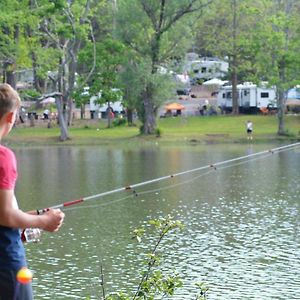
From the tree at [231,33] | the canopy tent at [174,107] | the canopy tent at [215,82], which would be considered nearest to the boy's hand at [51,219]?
the tree at [231,33]

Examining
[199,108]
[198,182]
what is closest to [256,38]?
[199,108]

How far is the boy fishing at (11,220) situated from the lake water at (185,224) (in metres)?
7.22

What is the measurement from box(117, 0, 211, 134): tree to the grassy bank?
202 centimetres

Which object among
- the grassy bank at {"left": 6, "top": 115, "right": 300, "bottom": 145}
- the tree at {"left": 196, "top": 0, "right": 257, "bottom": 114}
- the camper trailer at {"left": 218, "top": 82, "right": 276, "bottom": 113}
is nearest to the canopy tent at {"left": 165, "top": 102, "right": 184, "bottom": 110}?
the camper trailer at {"left": 218, "top": 82, "right": 276, "bottom": 113}

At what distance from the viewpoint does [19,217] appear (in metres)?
4.37

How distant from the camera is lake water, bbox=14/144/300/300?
12.7m

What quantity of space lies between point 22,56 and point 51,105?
12.7 m

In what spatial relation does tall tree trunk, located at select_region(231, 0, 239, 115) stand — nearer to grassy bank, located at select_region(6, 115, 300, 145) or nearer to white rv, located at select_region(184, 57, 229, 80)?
grassy bank, located at select_region(6, 115, 300, 145)

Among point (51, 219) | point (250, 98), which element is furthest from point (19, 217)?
point (250, 98)

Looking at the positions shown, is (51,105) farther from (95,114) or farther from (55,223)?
(55,223)

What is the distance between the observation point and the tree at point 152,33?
1825 inches

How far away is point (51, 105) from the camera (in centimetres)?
6041

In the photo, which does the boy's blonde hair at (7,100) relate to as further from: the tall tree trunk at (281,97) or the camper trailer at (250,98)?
the camper trailer at (250,98)

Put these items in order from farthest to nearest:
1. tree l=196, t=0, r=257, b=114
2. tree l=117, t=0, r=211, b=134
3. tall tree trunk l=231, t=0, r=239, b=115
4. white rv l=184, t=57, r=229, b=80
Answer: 1. white rv l=184, t=57, r=229, b=80
2. tall tree trunk l=231, t=0, r=239, b=115
3. tree l=196, t=0, r=257, b=114
4. tree l=117, t=0, r=211, b=134
